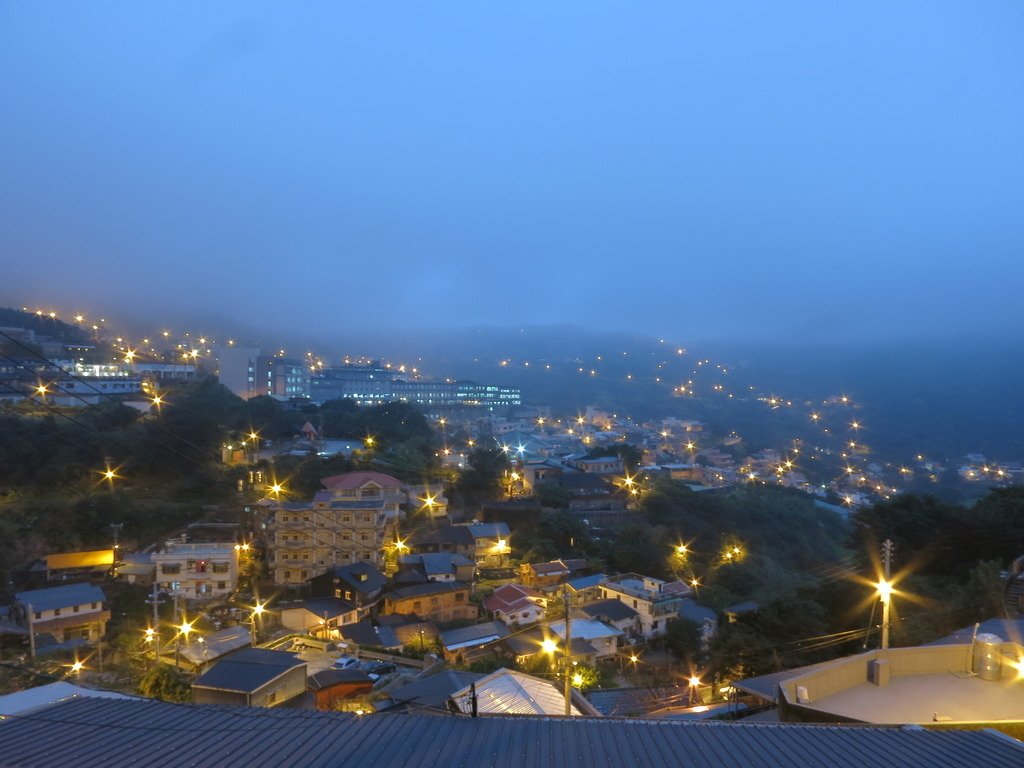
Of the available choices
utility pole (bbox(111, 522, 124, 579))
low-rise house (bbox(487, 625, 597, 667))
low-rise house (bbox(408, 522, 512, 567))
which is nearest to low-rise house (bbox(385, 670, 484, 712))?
low-rise house (bbox(487, 625, 597, 667))

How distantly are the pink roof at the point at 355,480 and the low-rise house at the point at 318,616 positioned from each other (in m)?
4.57

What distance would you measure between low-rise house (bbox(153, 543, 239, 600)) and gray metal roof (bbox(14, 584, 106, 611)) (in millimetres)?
1337

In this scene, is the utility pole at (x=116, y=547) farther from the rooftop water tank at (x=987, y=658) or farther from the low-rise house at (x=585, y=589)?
the rooftop water tank at (x=987, y=658)

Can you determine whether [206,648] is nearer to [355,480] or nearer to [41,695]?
[41,695]

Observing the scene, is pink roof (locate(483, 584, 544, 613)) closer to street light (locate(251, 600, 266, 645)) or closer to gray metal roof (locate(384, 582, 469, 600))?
gray metal roof (locate(384, 582, 469, 600))

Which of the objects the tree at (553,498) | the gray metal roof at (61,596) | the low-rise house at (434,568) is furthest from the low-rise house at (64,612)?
the tree at (553,498)

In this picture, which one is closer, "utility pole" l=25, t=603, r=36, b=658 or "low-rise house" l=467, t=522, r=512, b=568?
"utility pole" l=25, t=603, r=36, b=658

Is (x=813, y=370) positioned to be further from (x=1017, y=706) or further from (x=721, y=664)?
(x=1017, y=706)

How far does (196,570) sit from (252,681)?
21.8 feet

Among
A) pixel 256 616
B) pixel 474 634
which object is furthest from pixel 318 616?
pixel 474 634

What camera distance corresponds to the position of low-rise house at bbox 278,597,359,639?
12836 millimetres

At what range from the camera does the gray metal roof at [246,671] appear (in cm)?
816

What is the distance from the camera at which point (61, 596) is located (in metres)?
11.8

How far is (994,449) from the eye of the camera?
36.3 metres
